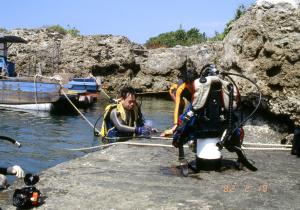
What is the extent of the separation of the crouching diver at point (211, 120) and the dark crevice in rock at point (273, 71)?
3.45 metres

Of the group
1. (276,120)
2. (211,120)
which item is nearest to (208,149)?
(211,120)

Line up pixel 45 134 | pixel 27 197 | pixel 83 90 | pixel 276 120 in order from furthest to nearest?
pixel 83 90
pixel 45 134
pixel 276 120
pixel 27 197

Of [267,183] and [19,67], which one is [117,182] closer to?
[267,183]

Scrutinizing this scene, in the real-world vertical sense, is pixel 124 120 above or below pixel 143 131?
above

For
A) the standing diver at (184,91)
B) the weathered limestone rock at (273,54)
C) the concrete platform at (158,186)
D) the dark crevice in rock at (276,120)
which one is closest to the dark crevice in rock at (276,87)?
the weathered limestone rock at (273,54)

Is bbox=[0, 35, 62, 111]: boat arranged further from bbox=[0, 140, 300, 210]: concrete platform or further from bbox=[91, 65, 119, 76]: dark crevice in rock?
bbox=[0, 140, 300, 210]: concrete platform

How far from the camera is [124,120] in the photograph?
9.51m

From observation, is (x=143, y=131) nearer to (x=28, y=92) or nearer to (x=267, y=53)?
(x=267, y=53)

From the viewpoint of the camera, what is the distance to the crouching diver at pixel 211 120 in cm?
591

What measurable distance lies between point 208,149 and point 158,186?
992 millimetres

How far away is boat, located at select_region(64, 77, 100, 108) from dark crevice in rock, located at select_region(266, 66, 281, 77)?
51.4 ft

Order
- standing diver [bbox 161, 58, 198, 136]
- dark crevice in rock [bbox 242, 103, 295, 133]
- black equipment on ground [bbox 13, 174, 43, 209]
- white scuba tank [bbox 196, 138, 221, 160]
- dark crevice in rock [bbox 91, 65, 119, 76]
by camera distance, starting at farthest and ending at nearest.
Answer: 1. dark crevice in rock [bbox 91, 65, 119, 76]
2. dark crevice in rock [bbox 242, 103, 295, 133]
3. standing diver [bbox 161, 58, 198, 136]
4. white scuba tank [bbox 196, 138, 221, 160]
5. black equipment on ground [bbox 13, 174, 43, 209]

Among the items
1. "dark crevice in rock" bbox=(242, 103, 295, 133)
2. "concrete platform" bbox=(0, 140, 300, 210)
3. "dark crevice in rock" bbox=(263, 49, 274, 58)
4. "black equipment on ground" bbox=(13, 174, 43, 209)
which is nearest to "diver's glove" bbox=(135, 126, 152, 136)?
"concrete platform" bbox=(0, 140, 300, 210)

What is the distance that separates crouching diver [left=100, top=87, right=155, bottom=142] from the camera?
366 inches
